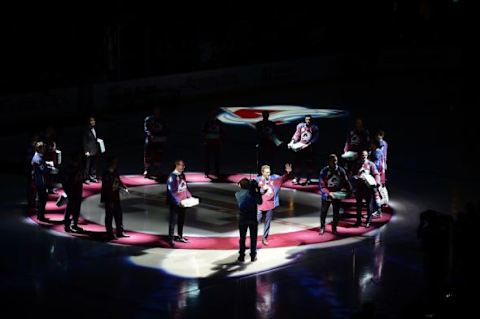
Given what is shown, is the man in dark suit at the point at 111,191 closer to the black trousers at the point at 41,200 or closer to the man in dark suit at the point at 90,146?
the black trousers at the point at 41,200

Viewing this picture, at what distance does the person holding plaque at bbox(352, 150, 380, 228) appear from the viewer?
670 inches

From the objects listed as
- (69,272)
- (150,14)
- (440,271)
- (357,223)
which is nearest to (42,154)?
(69,272)

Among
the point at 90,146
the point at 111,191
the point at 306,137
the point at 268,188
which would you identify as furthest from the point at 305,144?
the point at 111,191

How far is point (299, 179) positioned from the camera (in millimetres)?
21453

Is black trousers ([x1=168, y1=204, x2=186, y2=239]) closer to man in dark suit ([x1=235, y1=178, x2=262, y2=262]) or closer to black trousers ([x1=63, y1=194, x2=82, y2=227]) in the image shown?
man in dark suit ([x1=235, y1=178, x2=262, y2=262])

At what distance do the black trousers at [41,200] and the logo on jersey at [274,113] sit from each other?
14.2 metres

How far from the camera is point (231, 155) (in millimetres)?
25469

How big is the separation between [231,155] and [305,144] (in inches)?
186

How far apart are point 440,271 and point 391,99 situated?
79.2 ft

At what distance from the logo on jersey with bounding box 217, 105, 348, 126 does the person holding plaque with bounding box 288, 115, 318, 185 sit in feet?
31.3

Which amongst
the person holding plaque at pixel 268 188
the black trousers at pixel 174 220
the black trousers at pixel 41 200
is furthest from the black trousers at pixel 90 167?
the person holding plaque at pixel 268 188

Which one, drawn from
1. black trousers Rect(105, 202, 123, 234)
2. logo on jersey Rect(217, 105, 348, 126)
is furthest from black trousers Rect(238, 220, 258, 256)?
logo on jersey Rect(217, 105, 348, 126)

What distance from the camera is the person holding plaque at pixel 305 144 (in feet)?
69.3

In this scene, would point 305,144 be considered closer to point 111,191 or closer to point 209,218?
point 209,218
